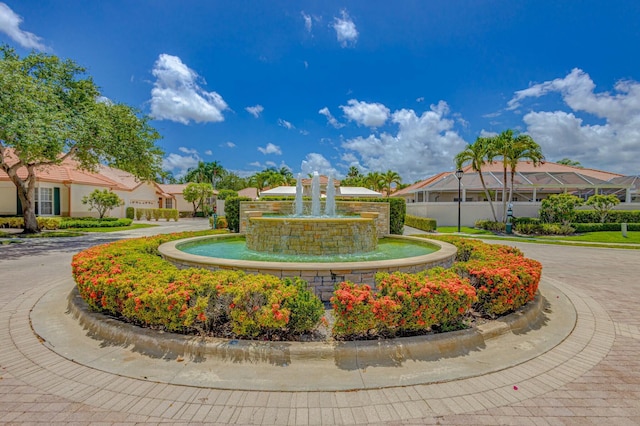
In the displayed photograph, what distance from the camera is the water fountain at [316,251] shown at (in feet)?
18.3

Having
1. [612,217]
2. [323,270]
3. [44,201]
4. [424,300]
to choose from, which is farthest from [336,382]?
[44,201]

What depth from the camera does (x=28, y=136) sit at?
1274 cm

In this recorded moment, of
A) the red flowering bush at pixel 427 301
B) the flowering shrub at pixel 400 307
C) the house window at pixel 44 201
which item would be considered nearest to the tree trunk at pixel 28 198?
the house window at pixel 44 201

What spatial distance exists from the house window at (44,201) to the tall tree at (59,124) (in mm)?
7477

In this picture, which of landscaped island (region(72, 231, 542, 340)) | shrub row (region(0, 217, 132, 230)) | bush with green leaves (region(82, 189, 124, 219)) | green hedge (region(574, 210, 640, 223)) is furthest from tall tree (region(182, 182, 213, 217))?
landscaped island (region(72, 231, 542, 340))

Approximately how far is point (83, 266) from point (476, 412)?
254 inches

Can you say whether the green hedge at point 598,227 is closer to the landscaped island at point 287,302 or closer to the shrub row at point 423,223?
the shrub row at point 423,223

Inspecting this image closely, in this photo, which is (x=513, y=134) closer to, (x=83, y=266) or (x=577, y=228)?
(x=577, y=228)

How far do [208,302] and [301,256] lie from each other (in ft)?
14.8

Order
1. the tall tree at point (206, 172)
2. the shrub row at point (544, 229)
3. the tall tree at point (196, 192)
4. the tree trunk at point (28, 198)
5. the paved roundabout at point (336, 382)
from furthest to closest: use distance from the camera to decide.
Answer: the tall tree at point (206, 172) → the tall tree at point (196, 192) → the shrub row at point (544, 229) → the tree trunk at point (28, 198) → the paved roundabout at point (336, 382)

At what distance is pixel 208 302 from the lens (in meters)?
4.33

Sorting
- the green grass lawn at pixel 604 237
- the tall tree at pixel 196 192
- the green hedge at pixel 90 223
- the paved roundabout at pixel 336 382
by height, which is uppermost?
the tall tree at pixel 196 192

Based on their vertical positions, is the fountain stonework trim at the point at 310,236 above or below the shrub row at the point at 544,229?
above

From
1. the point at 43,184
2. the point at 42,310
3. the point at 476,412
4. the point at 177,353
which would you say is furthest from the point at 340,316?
the point at 43,184
